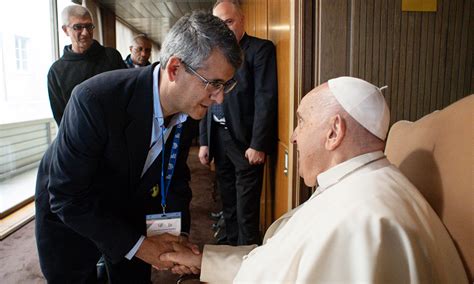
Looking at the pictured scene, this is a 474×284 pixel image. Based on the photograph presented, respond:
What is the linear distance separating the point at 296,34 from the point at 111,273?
1.22 m

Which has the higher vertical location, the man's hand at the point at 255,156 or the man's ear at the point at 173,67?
the man's ear at the point at 173,67

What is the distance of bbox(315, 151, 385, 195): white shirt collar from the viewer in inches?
36.9

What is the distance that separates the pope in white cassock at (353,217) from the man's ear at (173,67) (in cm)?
41

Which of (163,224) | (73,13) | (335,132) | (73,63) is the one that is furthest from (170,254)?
(73,13)

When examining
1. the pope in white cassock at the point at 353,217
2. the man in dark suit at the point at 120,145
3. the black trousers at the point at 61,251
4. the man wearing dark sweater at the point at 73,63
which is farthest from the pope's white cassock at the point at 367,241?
the man wearing dark sweater at the point at 73,63

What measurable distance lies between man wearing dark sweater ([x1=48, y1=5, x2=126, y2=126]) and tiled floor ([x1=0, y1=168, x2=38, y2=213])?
144 centimetres

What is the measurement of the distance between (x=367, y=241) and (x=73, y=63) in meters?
2.54

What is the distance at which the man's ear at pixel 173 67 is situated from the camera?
1156 millimetres

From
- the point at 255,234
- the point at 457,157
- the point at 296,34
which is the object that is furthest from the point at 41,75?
the point at 457,157

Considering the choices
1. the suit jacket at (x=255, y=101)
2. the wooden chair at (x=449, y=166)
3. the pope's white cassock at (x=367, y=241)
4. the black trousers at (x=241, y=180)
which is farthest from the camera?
the black trousers at (x=241, y=180)

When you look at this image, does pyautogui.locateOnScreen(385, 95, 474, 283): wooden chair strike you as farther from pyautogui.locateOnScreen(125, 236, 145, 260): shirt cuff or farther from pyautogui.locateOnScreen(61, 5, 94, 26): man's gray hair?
pyautogui.locateOnScreen(61, 5, 94, 26): man's gray hair

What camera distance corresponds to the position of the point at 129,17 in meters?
6.87

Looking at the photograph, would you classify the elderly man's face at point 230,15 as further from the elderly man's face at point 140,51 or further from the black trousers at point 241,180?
the elderly man's face at point 140,51

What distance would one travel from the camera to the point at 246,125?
2.37 metres
